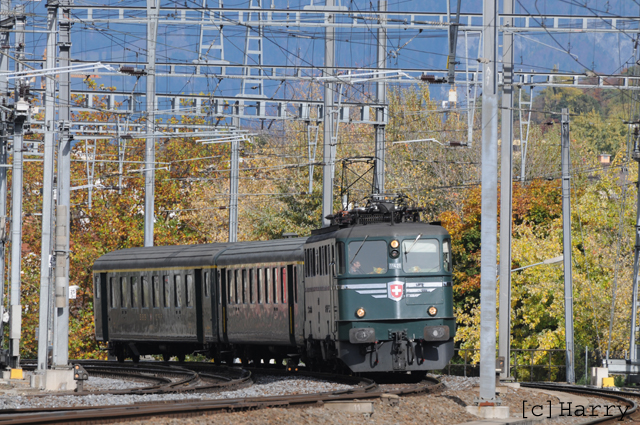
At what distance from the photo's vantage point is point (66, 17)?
23.6 meters

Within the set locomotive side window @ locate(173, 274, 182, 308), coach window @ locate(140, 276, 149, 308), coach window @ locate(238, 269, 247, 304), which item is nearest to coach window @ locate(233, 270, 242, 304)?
coach window @ locate(238, 269, 247, 304)

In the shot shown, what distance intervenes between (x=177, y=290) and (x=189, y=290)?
2.16 ft

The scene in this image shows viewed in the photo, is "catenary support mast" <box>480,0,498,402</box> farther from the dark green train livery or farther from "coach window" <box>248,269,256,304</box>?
"coach window" <box>248,269,256,304</box>

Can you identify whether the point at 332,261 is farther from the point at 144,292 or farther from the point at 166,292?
the point at 144,292

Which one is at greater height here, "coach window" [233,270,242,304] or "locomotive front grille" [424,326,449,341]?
"coach window" [233,270,242,304]

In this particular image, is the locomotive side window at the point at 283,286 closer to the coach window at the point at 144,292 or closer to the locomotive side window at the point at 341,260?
the locomotive side window at the point at 341,260

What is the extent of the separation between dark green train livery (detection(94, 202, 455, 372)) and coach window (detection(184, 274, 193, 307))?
0.09 feet

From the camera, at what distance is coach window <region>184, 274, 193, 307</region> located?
101ft

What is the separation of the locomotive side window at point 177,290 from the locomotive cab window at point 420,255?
10.2 m

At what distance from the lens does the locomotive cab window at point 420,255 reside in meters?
22.5

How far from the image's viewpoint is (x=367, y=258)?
73.7 feet

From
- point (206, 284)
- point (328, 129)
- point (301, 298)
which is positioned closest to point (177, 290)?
point (206, 284)

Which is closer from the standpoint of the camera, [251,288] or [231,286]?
[251,288]

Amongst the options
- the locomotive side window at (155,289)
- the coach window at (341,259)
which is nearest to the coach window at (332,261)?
the coach window at (341,259)
